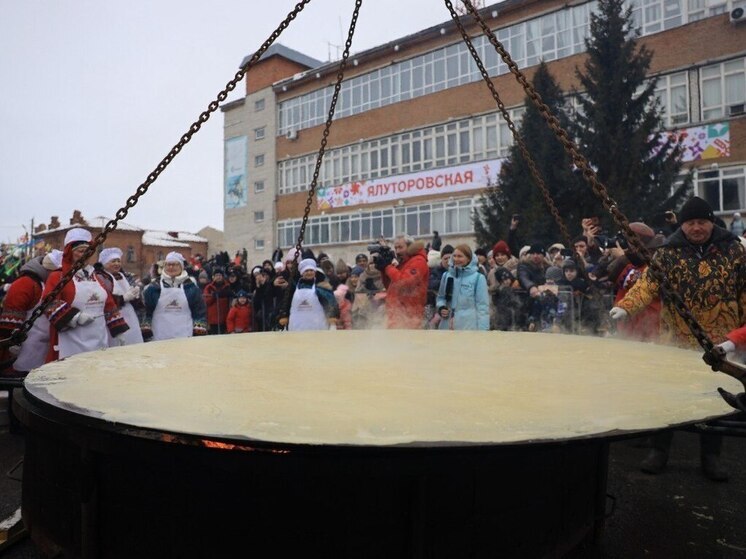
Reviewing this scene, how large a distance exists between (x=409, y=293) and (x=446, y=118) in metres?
17.4

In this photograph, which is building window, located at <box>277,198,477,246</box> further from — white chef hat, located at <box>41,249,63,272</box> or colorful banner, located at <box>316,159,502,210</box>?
white chef hat, located at <box>41,249,63,272</box>

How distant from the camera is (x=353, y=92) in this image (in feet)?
81.7

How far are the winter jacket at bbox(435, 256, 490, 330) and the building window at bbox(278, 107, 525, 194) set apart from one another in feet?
46.5

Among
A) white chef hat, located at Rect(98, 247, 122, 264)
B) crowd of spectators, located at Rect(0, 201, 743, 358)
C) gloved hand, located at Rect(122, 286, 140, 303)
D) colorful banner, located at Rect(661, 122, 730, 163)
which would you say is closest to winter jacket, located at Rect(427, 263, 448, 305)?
crowd of spectators, located at Rect(0, 201, 743, 358)

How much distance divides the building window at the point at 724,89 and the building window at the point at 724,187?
1.61 meters

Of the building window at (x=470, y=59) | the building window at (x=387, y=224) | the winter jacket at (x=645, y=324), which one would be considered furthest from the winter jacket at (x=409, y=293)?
the building window at (x=387, y=224)

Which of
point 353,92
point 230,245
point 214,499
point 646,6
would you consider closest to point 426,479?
point 214,499

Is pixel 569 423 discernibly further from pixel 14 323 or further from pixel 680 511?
pixel 14 323

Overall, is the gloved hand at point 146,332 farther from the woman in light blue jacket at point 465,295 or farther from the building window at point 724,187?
the building window at point 724,187

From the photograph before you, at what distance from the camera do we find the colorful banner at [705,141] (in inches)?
599

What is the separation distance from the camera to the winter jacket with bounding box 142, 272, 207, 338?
5.46 metres

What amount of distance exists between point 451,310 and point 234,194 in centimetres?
2718

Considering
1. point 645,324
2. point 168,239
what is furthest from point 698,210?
point 168,239

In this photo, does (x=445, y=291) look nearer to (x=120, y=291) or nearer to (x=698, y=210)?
(x=698, y=210)
